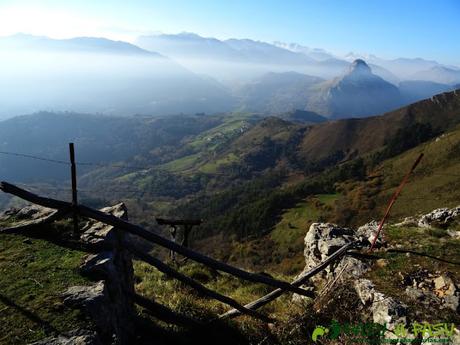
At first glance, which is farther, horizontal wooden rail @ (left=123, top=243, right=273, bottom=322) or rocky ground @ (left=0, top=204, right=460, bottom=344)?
horizontal wooden rail @ (left=123, top=243, right=273, bottom=322)

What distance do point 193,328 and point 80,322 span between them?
360 centimetres

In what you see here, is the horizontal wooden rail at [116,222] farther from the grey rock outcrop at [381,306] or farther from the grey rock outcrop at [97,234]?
the grey rock outcrop at [381,306]

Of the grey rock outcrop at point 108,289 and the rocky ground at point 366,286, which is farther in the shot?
the rocky ground at point 366,286

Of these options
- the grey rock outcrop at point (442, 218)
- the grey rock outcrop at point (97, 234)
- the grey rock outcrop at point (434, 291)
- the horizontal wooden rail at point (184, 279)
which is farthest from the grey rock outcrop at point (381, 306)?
the grey rock outcrop at point (442, 218)

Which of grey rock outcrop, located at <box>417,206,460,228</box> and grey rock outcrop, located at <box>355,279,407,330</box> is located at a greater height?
grey rock outcrop, located at <box>355,279,407,330</box>

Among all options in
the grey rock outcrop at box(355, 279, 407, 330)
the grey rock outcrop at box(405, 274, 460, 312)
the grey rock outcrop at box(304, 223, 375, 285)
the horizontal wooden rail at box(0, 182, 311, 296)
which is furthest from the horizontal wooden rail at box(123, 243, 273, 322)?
the grey rock outcrop at box(405, 274, 460, 312)

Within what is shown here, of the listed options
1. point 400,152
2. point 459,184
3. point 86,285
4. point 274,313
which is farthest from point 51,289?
point 400,152

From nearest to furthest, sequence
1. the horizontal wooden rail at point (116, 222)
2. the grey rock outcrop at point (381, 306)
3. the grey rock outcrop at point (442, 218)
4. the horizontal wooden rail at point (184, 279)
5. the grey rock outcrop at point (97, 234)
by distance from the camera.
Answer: the grey rock outcrop at point (381, 306)
the horizontal wooden rail at point (116, 222)
the grey rock outcrop at point (97, 234)
the horizontal wooden rail at point (184, 279)
the grey rock outcrop at point (442, 218)

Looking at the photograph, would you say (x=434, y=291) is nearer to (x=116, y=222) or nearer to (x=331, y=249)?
(x=331, y=249)

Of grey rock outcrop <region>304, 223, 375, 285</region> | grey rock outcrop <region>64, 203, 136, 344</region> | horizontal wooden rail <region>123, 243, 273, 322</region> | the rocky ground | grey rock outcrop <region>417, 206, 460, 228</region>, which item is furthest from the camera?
grey rock outcrop <region>417, 206, 460, 228</region>

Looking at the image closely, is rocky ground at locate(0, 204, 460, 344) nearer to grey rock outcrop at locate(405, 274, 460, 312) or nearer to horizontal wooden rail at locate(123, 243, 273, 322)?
grey rock outcrop at locate(405, 274, 460, 312)

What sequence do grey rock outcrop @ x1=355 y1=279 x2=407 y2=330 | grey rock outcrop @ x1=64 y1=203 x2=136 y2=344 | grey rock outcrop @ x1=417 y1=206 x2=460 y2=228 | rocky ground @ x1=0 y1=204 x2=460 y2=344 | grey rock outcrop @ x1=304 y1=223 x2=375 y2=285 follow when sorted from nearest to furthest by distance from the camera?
grey rock outcrop @ x1=64 y1=203 x2=136 y2=344, rocky ground @ x1=0 y1=204 x2=460 y2=344, grey rock outcrop @ x1=355 y1=279 x2=407 y2=330, grey rock outcrop @ x1=304 y1=223 x2=375 y2=285, grey rock outcrop @ x1=417 y1=206 x2=460 y2=228

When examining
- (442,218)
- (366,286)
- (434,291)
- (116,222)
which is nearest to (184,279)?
(116,222)

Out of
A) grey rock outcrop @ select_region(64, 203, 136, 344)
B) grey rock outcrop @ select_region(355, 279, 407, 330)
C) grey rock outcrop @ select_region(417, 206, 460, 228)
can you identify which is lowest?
grey rock outcrop @ select_region(417, 206, 460, 228)
